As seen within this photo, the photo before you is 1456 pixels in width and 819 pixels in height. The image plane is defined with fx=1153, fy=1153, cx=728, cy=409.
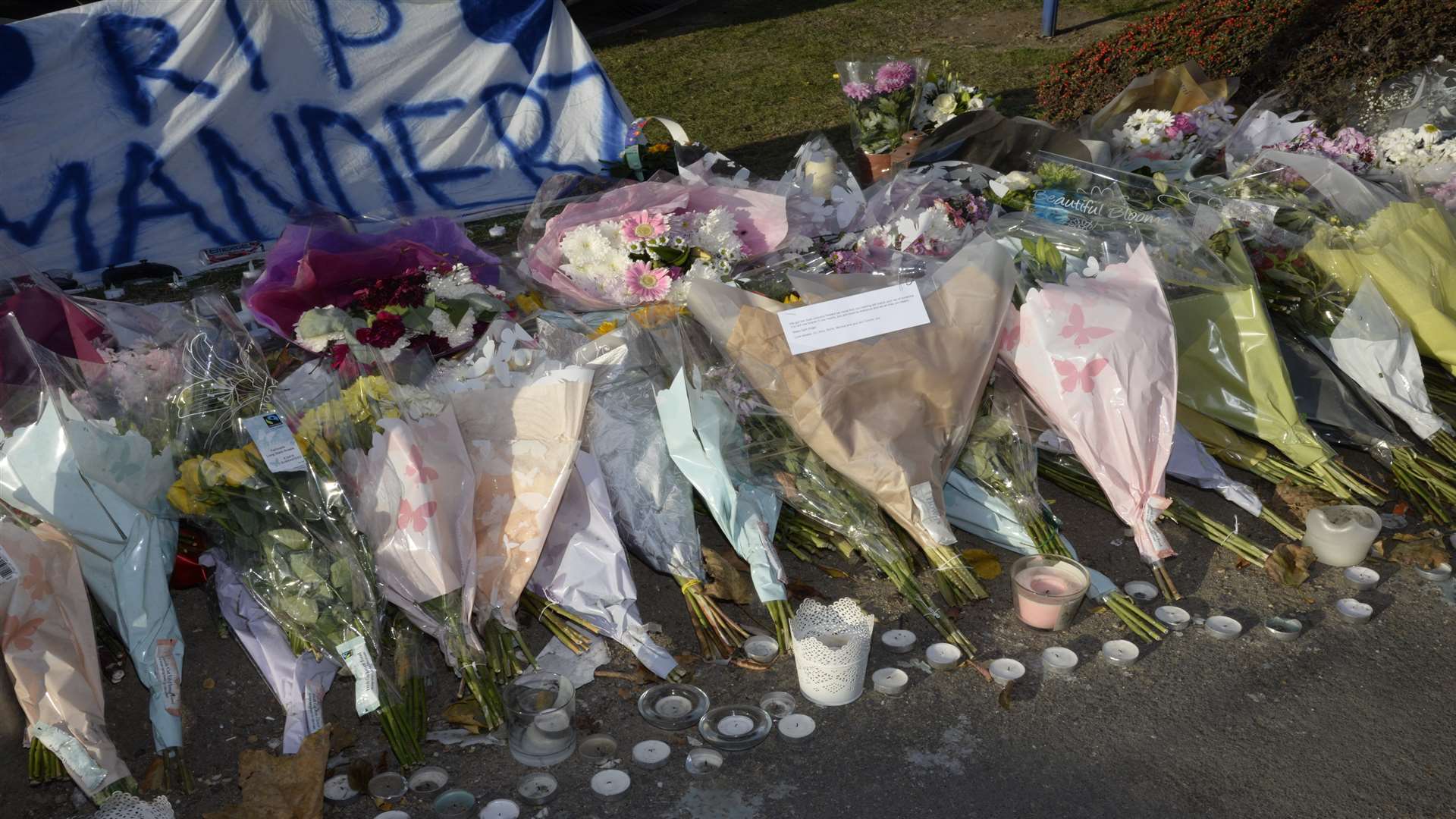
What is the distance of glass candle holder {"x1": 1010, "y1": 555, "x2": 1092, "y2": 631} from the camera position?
2.98 metres

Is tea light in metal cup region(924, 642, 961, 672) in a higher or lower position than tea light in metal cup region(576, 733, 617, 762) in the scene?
lower

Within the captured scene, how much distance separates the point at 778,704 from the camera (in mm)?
2799

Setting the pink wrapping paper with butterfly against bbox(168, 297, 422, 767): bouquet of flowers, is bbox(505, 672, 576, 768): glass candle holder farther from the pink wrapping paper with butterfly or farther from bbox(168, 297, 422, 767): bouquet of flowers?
the pink wrapping paper with butterfly

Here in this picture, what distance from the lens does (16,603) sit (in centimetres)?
257

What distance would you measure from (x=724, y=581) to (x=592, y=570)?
377mm

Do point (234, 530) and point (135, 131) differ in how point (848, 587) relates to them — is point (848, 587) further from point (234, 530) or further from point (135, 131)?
point (135, 131)

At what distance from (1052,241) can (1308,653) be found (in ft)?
4.54

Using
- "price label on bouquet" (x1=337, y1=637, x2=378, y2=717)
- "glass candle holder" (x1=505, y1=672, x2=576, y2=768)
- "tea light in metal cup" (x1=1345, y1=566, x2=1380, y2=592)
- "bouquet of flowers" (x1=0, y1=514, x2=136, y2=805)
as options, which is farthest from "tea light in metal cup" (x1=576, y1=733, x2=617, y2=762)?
"tea light in metal cup" (x1=1345, y1=566, x2=1380, y2=592)

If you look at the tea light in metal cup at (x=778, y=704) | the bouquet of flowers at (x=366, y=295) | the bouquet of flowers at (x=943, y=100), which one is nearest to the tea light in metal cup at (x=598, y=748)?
the tea light in metal cup at (x=778, y=704)

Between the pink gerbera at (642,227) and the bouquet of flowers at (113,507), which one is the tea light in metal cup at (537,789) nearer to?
the bouquet of flowers at (113,507)

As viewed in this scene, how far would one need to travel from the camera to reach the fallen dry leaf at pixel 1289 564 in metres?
3.18

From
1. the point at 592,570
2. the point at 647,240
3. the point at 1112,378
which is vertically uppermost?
the point at 647,240

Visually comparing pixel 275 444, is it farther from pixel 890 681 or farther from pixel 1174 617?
pixel 1174 617

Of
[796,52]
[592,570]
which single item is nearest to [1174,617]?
[592,570]
